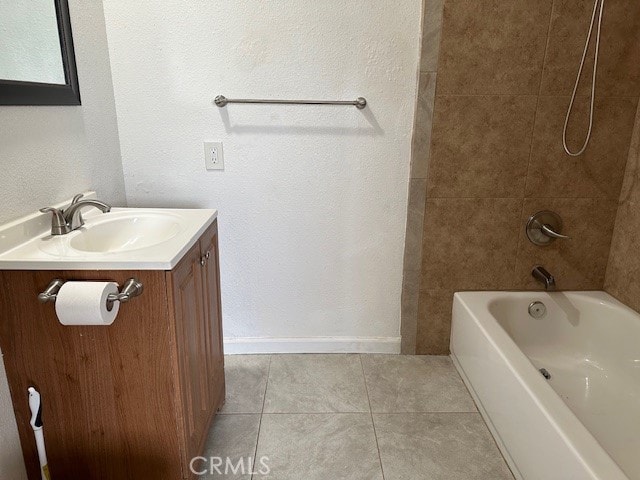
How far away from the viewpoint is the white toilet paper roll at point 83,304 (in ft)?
3.24

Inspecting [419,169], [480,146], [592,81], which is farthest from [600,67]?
[419,169]

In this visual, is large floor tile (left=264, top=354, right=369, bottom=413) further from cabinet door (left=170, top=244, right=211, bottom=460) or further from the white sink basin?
the white sink basin

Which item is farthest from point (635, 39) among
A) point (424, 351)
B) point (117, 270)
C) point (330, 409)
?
point (117, 270)

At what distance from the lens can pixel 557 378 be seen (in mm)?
1880

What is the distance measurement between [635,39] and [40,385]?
8.10ft

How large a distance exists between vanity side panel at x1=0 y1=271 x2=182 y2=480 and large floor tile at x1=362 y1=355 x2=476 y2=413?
37.2 inches

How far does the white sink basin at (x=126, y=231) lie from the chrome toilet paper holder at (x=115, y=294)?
33 centimetres

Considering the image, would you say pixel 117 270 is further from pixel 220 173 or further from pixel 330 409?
pixel 330 409

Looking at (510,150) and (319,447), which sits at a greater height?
(510,150)

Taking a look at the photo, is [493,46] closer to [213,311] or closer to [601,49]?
[601,49]

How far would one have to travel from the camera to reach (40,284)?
1074 millimetres

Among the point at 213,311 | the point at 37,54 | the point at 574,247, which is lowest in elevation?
the point at 213,311

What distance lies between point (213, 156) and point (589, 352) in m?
1.94
